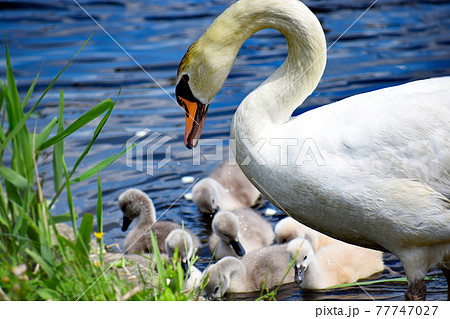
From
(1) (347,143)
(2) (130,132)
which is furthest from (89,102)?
(1) (347,143)

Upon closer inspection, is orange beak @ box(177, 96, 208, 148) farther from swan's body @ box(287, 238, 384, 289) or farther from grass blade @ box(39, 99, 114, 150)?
swan's body @ box(287, 238, 384, 289)

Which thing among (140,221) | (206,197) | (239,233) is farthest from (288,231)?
(140,221)

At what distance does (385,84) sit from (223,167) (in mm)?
3182

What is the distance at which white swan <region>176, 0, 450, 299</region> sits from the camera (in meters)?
3.72

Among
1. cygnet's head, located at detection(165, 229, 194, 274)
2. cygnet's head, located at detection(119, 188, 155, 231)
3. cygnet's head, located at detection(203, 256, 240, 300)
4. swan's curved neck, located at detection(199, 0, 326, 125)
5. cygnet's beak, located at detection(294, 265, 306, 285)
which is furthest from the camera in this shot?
cygnet's head, located at detection(119, 188, 155, 231)

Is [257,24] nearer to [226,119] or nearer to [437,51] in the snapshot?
[226,119]

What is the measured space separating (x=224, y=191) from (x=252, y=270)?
1608 mm

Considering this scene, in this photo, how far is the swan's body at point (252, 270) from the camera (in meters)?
5.06

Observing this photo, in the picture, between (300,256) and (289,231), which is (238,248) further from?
(300,256)

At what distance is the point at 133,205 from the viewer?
6.08m

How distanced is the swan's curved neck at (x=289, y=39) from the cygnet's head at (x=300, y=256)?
4.16 feet

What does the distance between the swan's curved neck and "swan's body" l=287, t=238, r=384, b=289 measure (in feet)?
4.30

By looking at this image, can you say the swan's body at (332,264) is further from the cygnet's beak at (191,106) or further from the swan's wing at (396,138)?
the swan's wing at (396,138)

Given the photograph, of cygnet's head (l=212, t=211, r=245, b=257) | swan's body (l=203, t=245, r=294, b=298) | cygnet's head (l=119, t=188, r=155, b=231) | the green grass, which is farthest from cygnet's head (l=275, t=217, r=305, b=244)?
the green grass
